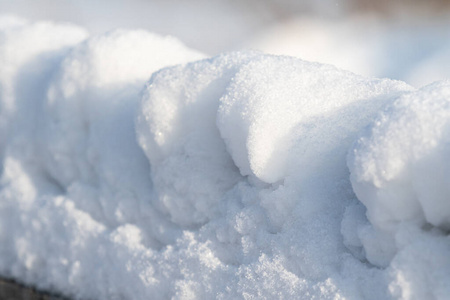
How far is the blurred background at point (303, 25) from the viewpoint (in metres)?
14.0

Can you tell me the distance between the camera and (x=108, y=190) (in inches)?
70.6

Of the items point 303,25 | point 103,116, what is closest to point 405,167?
point 103,116

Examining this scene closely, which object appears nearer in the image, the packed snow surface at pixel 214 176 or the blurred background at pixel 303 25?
the packed snow surface at pixel 214 176

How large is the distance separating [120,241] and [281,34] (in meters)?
15.9

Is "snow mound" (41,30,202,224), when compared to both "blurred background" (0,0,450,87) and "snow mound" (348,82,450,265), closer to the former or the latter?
"snow mound" (348,82,450,265)

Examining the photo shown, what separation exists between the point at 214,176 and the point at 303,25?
53.4 ft

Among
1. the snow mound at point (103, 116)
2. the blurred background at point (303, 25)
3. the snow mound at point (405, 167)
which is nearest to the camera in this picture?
the snow mound at point (405, 167)

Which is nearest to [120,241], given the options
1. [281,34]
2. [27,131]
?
[27,131]

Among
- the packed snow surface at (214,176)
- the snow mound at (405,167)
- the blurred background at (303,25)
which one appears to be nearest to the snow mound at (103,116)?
the packed snow surface at (214,176)

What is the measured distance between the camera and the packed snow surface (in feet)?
3.39

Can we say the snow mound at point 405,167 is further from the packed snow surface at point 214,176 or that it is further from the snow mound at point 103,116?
the snow mound at point 103,116

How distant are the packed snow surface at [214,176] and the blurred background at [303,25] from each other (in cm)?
1158

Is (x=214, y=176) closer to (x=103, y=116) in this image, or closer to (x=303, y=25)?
(x=103, y=116)

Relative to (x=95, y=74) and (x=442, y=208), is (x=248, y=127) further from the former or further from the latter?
(x=95, y=74)
